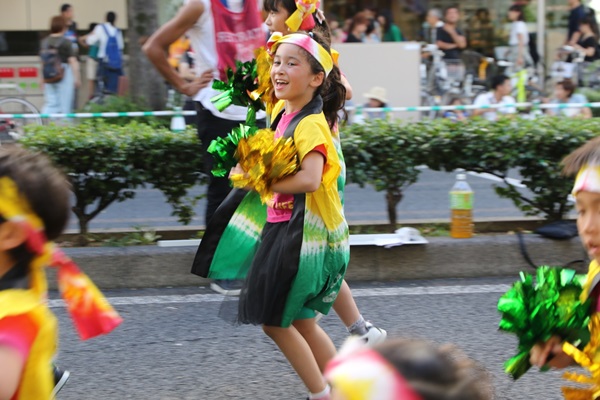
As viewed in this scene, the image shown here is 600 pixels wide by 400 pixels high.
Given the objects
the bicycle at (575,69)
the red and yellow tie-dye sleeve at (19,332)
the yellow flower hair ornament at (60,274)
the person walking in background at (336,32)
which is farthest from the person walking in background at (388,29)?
the red and yellow tie-dye sleeve at (19,332)

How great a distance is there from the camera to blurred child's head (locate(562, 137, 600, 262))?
265 centimetres

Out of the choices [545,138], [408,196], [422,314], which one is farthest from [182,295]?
[408,196]

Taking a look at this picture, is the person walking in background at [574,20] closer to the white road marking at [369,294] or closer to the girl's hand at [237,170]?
the white road marking at [369,294]

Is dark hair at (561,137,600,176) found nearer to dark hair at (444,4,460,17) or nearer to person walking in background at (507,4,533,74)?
person walking in background at (507,4,533,74)

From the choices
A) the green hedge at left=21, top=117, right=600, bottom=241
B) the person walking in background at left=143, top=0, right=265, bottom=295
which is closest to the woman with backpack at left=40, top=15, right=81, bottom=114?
the green hedge at left=21, top=117, right=600, bottom=241

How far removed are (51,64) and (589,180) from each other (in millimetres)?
13529

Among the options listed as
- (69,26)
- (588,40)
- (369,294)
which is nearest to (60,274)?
(369,294)

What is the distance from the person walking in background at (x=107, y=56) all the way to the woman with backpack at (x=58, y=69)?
2.21 ft

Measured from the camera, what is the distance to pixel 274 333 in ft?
12.9

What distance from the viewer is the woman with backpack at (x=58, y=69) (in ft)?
50.1

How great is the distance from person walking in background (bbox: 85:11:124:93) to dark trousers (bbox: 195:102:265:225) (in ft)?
34.5

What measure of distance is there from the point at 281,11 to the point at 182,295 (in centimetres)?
207

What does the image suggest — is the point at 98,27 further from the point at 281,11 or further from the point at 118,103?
the point at 281,11

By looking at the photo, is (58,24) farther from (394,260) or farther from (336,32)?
(394,260)
